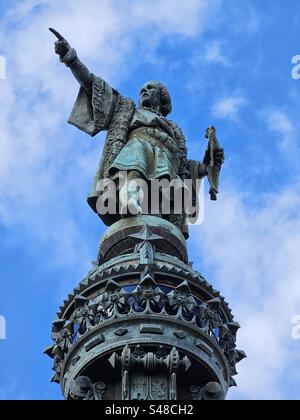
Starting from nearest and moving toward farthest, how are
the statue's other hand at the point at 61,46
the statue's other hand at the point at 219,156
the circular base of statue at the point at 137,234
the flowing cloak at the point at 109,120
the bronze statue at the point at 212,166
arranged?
the circular base of statue at the point at 137,234 < the statue's other hand at the point at 61,46 < the flowing cloak at the point at 109,120 < the bronze statue at the point at 212,166 < the statue's other hand at the point at 219,156

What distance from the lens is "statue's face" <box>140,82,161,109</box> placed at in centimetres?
2956

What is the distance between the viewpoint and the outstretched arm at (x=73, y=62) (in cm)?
2683

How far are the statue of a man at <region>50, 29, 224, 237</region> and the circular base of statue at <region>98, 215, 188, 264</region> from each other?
986mm

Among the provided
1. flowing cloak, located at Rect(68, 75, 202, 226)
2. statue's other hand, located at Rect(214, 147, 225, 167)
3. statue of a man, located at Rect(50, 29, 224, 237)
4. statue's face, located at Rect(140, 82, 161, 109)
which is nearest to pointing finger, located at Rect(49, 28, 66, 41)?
statue of a man, located at Rect(50, 29, 224, 237)

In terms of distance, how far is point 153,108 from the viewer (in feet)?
96.9

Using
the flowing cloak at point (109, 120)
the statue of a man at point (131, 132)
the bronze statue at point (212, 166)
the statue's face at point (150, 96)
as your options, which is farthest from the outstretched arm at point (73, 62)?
the bronze statue at point (212, 166)

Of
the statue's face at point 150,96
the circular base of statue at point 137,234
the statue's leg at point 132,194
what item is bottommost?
the circular base of statue at point 137,234

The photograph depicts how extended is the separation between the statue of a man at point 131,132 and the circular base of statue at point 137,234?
0.99 m

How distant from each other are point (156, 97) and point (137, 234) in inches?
223

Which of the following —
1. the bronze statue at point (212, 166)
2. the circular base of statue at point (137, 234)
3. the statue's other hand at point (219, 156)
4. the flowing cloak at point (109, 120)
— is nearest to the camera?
the circular base of statue at point (137, 234)

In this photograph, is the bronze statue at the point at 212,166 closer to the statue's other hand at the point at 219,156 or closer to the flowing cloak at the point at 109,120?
the statue's other hand at the point at 219,156

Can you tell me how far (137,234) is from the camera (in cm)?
2498

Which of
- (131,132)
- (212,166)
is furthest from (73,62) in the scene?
(212,166)
